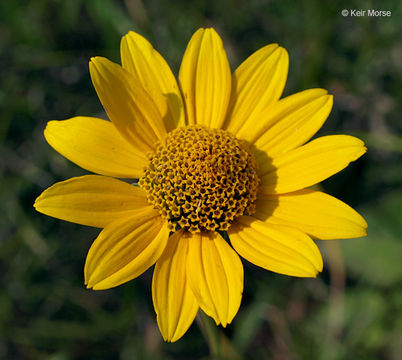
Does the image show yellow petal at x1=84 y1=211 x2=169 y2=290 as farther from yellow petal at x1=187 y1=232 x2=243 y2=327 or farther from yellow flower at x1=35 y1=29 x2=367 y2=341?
yellow petal at x1=187 y1=232 x2=243 y2=327

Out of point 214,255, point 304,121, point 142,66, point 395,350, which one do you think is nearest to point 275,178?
point 304,121

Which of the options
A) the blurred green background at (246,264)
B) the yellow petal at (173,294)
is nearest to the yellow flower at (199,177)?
the yellow petal at (173,294)

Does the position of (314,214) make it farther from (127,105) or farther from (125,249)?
(127,105)

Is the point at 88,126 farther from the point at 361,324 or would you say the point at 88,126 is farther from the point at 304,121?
the point at 361,324

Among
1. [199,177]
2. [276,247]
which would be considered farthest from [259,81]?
[276,247]

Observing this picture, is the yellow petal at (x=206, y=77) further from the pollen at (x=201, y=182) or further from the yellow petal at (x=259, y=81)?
the pollen at (x=201, y=182)

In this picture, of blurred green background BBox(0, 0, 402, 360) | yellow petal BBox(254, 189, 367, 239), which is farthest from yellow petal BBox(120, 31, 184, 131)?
blurred green background BBox(0, 0, 402, 360)
